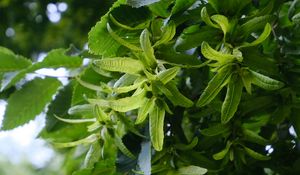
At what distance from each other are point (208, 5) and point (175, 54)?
0.22ft

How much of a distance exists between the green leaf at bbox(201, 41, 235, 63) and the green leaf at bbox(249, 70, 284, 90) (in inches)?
1.5

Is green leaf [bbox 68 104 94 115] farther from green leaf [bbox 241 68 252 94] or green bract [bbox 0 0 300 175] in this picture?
green leaf [bbox 241 68 252 94]

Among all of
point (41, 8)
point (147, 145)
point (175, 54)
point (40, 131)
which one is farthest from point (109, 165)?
point (41, 8)

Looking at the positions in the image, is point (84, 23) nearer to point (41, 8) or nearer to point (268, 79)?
point (41, 8)

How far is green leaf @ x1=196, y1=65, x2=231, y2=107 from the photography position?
0.56 m

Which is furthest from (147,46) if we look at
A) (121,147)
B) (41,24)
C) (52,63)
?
(41,24)

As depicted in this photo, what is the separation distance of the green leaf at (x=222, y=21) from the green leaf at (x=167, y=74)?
0.21 feet

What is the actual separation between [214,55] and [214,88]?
38mm

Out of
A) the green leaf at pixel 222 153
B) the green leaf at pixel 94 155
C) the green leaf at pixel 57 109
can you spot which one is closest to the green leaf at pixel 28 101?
the green leaf at pixel 57 109

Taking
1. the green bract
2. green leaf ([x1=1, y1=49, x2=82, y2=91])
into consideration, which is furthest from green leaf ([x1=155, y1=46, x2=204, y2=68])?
green leaf ([x1=1, y1=49, x2=82, y2=91])

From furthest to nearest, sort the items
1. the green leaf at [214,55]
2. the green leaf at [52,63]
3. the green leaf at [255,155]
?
the green leaf at [52,63], the green leaf at [255,155], the green leaf at [214,55]

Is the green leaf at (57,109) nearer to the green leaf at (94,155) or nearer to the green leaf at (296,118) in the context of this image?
the green leaf at (94,155)

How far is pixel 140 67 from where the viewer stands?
0.56m

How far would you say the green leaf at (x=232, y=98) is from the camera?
565 millimetres
